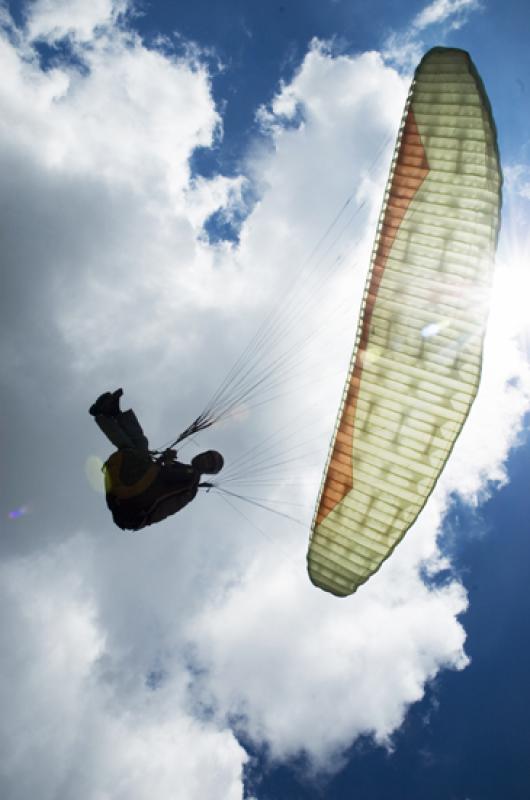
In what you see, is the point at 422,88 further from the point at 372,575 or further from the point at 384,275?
the point at 372,575

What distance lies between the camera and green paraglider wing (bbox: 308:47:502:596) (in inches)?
Answer: 339

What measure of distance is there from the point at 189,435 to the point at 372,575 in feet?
15.4

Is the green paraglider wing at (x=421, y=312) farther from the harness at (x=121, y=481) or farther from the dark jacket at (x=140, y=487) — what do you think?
the harness at (x=121, y=481)

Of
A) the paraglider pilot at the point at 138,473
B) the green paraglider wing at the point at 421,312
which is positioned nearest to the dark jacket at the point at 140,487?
the paraglider pilot at the point at 138,473

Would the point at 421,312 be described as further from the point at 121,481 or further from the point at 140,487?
the point at 121,481

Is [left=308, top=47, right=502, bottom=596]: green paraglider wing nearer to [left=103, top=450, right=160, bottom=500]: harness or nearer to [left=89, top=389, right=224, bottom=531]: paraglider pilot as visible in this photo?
[left=89, top=389, right=224, bottom=531]: paraglider pilot

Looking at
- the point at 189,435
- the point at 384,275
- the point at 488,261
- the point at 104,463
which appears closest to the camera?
the point at 488,261

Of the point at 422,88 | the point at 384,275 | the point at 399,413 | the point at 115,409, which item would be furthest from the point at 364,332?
the point at 115,409

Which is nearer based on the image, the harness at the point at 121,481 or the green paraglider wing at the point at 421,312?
the green paraglider wing at the point at 421,312

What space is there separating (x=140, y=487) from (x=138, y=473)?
0.26m

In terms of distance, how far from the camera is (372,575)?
1016cm

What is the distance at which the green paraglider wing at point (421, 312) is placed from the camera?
8.61m

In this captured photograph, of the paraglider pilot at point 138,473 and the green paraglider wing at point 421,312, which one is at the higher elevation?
the green paraglider wing at point 421,312

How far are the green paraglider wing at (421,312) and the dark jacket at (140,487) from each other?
9.42 feet
